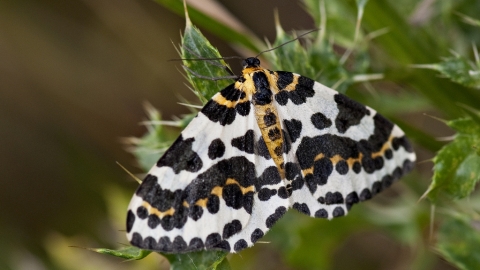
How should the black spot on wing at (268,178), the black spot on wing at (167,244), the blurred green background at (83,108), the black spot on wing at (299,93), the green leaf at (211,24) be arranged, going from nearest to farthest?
1. the black spot on wing at (167,244)
2. the black spot on wing at (268,178)
3. the black spot on wing at (299,93)
4. the green leaf at (211,24)
5. the blurred green background at (83,108)

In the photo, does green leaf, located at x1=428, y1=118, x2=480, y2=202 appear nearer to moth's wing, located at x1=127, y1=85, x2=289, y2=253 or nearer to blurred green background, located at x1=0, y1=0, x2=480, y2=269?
moth's wing, located at x1=127, y1=85, x2=289, y2=253

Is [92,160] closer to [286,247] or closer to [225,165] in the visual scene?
[286,247]

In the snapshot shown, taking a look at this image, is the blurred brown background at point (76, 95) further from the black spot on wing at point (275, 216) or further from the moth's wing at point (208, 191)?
the black spot on wing at point (275, 216)

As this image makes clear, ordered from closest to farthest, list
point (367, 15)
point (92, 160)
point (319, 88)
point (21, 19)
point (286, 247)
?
point (319, 88) < point (367, 15) < point (286, 247) < point (21, 19) < point (92, 160)

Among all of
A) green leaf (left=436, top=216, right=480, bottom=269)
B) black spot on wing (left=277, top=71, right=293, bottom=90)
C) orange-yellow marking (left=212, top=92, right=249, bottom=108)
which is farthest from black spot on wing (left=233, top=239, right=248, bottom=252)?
green leaf (left=436, top=216, right=480, bottom=269)

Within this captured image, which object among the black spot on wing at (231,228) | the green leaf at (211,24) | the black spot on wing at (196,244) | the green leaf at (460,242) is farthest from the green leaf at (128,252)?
the green leaf at (460,242)

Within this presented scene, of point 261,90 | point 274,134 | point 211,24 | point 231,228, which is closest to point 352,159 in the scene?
point 274,134

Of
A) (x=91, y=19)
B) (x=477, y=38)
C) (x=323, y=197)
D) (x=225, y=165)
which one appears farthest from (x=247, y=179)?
(x=91, y=19)
